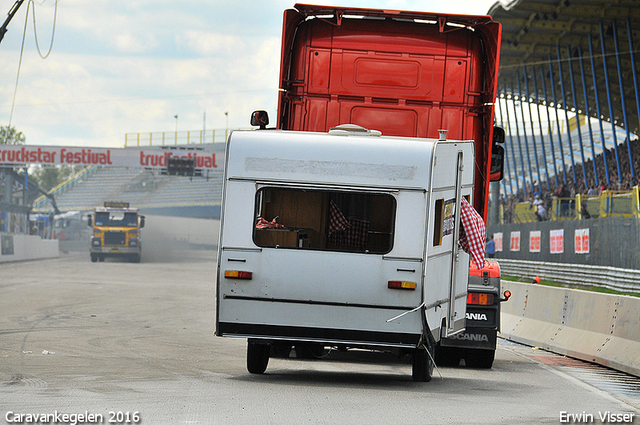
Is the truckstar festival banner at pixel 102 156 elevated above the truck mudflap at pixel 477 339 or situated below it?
above

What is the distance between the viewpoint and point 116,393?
8781 mm

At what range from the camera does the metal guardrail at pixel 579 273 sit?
60.8 ft

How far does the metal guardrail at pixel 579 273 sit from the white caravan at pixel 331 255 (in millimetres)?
9649

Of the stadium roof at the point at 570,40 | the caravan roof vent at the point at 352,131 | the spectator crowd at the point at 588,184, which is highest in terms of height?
the stadium roof at the point at 570,40

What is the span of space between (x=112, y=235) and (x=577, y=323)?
39004 mm

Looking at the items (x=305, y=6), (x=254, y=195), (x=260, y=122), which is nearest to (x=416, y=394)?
(x=254, y=195)

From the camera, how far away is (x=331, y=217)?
416 inches

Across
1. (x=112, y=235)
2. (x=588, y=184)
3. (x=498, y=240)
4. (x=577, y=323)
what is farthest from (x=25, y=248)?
(x=577, y=323)

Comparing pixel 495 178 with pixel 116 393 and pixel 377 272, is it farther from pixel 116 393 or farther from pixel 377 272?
pixel 116 393

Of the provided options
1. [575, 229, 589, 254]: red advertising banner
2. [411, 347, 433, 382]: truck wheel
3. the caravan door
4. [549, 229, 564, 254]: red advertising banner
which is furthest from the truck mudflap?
[549, 229, 564, 254]: red advertising banner

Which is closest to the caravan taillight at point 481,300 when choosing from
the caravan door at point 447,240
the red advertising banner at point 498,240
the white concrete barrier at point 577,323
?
the caravan door at point 447,240

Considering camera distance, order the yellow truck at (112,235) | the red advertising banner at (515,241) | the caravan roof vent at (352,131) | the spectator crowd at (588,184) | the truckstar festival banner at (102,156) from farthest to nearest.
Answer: the truckstar festival banner at (102,156), the yellow truck at (112,235), the spectator crowd at (588,184), the red advertising banner at (515,241), the caravan roof vent at (352,131)

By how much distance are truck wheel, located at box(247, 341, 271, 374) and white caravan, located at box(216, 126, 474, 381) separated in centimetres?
81

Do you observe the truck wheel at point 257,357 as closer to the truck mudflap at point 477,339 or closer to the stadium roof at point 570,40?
the truck mudflap at point 477,339
